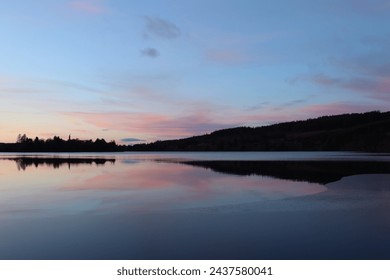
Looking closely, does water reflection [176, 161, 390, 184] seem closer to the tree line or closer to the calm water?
the calm water

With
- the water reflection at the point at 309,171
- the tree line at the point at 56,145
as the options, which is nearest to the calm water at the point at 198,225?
the water reflection at the point at 309,171

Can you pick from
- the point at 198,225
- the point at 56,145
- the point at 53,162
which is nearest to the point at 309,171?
the point at 198,225

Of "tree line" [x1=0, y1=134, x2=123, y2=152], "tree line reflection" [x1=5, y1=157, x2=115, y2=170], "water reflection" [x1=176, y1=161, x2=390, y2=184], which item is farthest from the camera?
"tree line" [x1=0, y1=134, x2=123, y2=152]

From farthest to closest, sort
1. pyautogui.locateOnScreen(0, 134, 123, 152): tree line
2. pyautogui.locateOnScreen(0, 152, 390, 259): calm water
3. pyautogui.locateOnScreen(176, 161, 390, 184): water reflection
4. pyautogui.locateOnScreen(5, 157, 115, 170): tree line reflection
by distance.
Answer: pyautogui.locateOnScreen(0, 134, 123, 152): tree line
pyautogui.locateOnScreen(5, 157, 115, 170): tree line reflection
pyautogui.locateOnScreen(176, 161, 390, 184): water reflection
pyautogui.locateOnScreen(0, 152, 390, 259): calm water

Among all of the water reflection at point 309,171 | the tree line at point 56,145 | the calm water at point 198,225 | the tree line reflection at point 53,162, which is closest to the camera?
the calm water at point 198,225

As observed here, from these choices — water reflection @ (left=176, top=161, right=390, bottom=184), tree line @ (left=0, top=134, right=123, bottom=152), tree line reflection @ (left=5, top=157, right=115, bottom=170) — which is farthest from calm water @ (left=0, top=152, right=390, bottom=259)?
tree line @ (left=0, top=134, right=123, bottom=152)

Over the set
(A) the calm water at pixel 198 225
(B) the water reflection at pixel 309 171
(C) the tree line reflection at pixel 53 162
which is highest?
(C) the tree line reflection at pixel 53 162

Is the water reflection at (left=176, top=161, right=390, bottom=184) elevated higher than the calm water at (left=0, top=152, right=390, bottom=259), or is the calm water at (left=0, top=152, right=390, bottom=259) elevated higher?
the water reflection at (left=176, top=161, right=390, bottom=184)

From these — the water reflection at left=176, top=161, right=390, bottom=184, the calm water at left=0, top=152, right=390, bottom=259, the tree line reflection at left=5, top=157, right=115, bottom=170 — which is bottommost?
the calm water at left=0, top=152, right=390, bottom=259

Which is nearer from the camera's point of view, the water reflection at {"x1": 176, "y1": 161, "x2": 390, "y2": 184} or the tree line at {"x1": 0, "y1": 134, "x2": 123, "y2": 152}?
the water reflection at {"x1": 176, "y1": 161, "x2": 390, "y2": 184}

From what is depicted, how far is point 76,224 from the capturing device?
11.7m

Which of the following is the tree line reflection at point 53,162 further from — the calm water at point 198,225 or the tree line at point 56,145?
the tree line at point 56,145

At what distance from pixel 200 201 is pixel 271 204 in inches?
116
